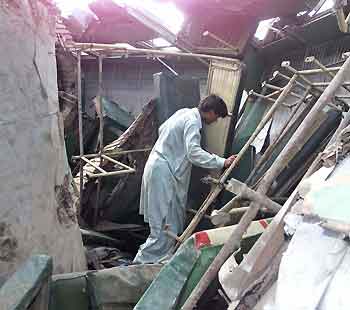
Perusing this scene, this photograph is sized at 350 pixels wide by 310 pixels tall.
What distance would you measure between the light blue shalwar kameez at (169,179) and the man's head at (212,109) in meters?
0.07

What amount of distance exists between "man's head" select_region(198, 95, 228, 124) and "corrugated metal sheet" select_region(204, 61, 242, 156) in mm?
492

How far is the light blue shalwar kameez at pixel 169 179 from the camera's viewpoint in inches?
168

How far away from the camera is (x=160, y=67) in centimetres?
866

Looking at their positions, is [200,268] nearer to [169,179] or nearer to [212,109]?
[169,179]

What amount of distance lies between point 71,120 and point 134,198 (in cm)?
326

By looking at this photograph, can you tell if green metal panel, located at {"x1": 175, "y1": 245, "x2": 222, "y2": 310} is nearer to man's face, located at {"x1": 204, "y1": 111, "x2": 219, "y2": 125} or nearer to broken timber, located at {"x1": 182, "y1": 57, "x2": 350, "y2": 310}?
broken timber, located at {"x1": 182, "y1": 57, "x2": 350, "y2": 310}

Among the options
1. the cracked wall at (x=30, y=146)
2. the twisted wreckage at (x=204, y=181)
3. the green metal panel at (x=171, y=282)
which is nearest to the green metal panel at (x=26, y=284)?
the twisted wreckage at (x=204, y=181)

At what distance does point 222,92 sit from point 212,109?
3.20 ft

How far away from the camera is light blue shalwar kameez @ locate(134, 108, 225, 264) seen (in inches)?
168

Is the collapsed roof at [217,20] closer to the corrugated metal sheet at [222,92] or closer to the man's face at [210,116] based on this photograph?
the corrugated metal sheet at [222,92]

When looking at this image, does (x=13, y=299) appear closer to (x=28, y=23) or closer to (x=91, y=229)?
(x=28, y=23)

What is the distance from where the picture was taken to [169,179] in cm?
436

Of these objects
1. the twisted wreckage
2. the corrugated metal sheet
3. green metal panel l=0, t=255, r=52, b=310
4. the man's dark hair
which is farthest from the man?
green metal panel l=0, t=255, r=52, b=310

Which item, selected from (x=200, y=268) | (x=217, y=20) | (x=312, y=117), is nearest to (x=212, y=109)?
(x=200, y=268)
